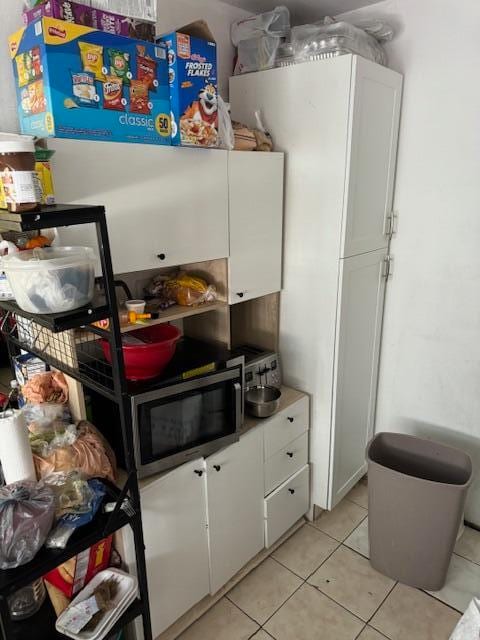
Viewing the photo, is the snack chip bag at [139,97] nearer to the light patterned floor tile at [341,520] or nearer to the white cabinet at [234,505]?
the white cabinet at [234,505]

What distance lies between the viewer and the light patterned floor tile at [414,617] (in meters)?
1.72

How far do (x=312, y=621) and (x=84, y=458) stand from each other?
1.16 meters

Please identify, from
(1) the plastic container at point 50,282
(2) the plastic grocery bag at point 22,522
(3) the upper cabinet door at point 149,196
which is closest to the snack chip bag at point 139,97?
(3) the upper cabinet door at point 149,196

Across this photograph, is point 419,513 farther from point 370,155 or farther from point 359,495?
point 370,155

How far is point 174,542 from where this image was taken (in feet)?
5.18

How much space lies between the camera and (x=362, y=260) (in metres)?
2.00

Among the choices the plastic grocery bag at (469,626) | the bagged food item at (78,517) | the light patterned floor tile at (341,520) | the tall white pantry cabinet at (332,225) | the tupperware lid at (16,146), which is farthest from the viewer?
the light patterned floor tile at (341,520)

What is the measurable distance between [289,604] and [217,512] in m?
0.52

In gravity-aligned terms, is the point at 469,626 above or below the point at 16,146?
below

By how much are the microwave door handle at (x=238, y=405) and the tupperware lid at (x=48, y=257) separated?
755mm

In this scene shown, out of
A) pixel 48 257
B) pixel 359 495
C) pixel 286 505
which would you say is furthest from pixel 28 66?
pixel 359 495

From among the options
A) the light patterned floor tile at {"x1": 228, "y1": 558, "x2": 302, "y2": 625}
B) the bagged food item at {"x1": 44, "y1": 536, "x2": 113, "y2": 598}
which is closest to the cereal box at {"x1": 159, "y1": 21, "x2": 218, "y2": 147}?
the bagged food item at {"x1": 44, "y1": 536, "x2": 113, "y2": 598}

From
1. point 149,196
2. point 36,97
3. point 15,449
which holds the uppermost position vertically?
point 36,97

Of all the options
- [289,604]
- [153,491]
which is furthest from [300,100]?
[289,604]
